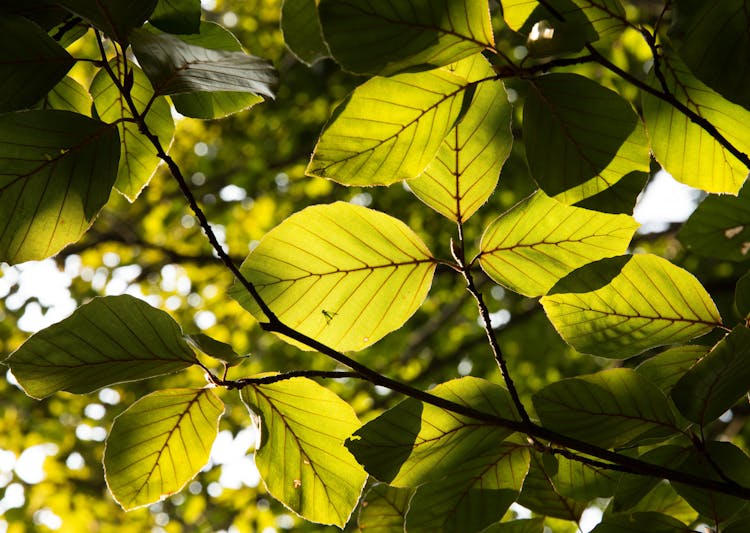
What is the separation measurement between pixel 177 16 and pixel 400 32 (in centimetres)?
33

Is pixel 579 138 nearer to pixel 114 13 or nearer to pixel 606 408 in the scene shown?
pixel 606 408

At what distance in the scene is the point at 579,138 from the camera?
72 cm

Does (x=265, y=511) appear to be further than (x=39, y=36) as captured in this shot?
Yes

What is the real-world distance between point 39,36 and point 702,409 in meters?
0.75

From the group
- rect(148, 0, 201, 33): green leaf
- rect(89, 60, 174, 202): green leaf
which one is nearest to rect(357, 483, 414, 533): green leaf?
rect(89, 60, 174, 202): green leaf

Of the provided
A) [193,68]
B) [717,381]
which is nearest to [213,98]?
[193,68]

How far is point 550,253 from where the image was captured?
2.67 feet

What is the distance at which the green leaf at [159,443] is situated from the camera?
791mm

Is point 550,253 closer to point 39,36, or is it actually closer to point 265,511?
point 39,36

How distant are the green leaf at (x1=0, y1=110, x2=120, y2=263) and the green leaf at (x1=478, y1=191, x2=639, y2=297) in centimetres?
43

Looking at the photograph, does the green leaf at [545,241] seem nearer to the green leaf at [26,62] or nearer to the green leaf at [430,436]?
the green leaf at [430,436]

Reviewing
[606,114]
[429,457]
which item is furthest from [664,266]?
[429,457]

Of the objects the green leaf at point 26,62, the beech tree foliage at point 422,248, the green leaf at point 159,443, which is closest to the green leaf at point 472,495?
the beech tree foliage at point 422,248

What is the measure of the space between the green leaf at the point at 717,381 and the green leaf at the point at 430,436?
178mm
